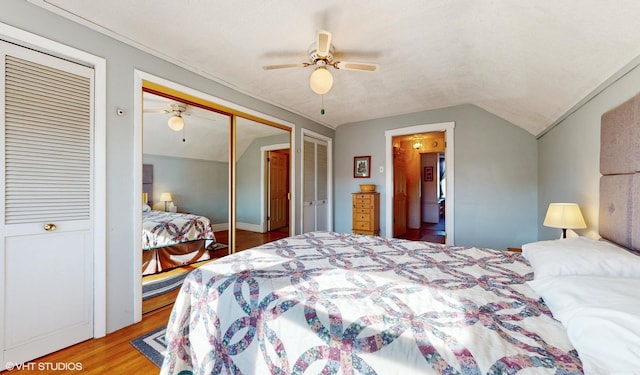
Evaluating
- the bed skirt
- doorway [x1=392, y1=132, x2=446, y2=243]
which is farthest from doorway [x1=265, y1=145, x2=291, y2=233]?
doorway [x1=392, y1=132, x2=446, y2=243]

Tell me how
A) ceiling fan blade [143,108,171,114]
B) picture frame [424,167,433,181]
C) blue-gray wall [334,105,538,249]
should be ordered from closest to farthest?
ceiling fan blade [143,108,171,114] → blue-gray wall [334,105,538,249] → picture frame [424,167,433,181]

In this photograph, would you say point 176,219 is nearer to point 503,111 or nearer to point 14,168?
point 14,168

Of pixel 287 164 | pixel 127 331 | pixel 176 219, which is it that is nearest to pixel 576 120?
pixel 287 164

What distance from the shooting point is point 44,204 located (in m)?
1.70

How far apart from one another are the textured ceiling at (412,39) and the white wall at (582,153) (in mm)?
123

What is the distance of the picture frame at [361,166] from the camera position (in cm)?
461

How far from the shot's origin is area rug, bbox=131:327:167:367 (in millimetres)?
1676

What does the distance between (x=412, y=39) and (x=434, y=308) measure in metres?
1.99

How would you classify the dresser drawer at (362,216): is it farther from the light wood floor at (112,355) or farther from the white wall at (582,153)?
the light wood floor at (112,355)

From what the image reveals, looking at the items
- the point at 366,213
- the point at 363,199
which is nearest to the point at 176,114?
the point at 363,199

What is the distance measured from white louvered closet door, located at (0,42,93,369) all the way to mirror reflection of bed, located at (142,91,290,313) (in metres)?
0.47

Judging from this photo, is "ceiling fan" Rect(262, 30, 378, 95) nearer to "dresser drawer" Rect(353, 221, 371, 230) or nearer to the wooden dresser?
the wooden dresser

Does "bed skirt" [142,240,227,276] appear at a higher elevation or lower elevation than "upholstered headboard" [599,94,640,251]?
lower

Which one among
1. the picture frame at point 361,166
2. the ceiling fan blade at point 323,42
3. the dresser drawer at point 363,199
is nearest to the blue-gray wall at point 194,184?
the ceiling fan blade at point 323,42
